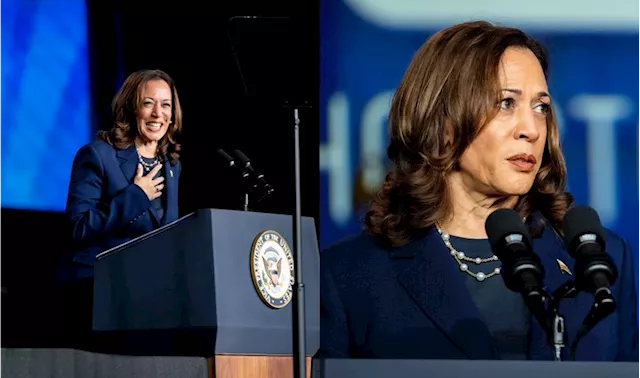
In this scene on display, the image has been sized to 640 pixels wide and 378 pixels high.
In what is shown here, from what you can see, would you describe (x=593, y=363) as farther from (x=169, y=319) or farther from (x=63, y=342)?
(x=63, y=342)

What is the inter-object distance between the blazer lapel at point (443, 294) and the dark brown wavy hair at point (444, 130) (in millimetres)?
52

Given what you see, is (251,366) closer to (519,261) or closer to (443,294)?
(443,294)

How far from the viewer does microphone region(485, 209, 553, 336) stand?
163cm

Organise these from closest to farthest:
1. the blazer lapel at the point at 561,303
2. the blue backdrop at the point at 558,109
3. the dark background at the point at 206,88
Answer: the blazer lapel at the point at 561,303 < the blue backdrop at the point at 558,109 < the dark background at the point at 206,88

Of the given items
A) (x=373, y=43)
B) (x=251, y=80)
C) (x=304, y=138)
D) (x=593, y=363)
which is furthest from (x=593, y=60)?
(x=593, y=363)

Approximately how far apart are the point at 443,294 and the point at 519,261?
1.54 feet

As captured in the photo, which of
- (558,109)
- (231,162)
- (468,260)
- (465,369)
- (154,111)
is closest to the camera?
(465,369)

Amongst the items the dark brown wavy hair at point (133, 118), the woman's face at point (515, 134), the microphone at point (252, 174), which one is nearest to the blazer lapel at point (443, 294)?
the woman's face at point (515, 134)

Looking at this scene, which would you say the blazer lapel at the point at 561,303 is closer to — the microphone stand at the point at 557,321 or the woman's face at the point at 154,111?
the microphone stand at the point at 557,321

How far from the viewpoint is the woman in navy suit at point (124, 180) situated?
3.90 meters

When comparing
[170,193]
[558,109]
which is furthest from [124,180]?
[558,109]

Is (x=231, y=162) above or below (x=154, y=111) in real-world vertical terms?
below

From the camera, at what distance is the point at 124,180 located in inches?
158

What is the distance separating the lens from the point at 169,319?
2.96 m
